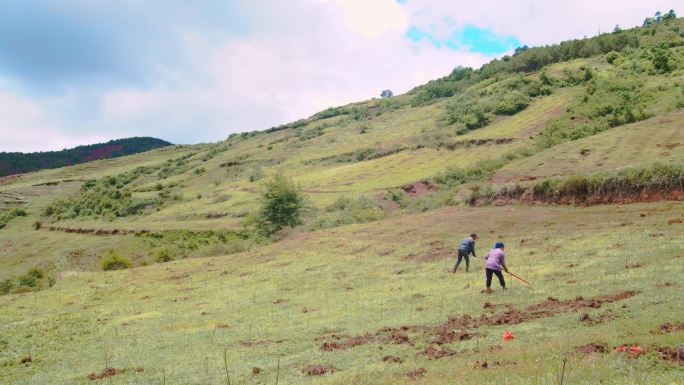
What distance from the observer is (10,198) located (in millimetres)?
170875

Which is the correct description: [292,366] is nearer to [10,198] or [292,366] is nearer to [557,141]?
[557,141]

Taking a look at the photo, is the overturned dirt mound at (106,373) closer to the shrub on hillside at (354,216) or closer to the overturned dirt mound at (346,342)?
the overturned dirt mound at (346,342)

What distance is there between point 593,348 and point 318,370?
7636mm

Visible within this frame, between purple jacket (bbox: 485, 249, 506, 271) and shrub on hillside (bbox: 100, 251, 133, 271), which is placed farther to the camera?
shrub on hillside (bbox: 100, 251, 133, 271)

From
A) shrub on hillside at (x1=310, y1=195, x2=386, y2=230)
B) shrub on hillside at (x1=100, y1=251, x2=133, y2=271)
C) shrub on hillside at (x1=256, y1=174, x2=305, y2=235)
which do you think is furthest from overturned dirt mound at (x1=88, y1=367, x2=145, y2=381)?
shrub on hillside at (x1=256, y1=174, x2=305, y2=235)

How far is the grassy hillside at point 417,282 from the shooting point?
1655cm

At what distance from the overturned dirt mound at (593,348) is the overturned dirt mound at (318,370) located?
678 centimetres

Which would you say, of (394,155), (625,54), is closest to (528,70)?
(625,54)

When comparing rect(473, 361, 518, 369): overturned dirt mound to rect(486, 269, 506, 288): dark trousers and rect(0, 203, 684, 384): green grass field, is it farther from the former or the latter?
rect(486, 269, 506, 288): dark trousers

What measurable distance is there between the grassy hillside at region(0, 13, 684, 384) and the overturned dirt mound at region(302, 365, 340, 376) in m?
0.09

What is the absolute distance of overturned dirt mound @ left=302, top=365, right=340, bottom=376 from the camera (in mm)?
16500

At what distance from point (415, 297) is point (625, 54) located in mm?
130104

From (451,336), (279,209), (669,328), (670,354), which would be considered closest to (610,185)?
(451,336)

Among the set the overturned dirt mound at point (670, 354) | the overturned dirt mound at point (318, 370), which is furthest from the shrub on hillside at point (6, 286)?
the overturned dirt mound at point (670, 354)
